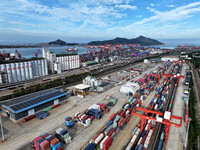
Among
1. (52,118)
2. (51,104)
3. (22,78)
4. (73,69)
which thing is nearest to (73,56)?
(73,69)

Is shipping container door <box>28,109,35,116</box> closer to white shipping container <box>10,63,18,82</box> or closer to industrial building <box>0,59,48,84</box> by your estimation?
industrial building <box>0,59,48,84</box>

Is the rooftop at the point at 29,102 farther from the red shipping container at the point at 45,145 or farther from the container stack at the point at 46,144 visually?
the red shipping container at the point at 45,145

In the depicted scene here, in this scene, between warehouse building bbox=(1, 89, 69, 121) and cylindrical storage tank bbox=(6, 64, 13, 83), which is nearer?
warehouse building bbox=(1, 89, 69, 121)

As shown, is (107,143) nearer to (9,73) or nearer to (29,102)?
(29,102)

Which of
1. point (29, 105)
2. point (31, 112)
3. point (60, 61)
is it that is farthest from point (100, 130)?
point (60, 61)

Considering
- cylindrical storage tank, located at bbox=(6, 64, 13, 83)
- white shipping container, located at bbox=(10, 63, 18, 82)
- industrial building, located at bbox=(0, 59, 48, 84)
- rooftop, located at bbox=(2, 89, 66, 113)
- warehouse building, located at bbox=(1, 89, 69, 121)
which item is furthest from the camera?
white shipping container, located at bbox=(10, 63, 18, 82)

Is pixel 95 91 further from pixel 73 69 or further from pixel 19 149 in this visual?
pixel 73 69

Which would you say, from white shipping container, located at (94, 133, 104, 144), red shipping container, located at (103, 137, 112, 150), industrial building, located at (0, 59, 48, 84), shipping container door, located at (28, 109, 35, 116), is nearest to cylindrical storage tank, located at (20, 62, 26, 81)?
industrial building, located at (0, 59, 48, 84)
